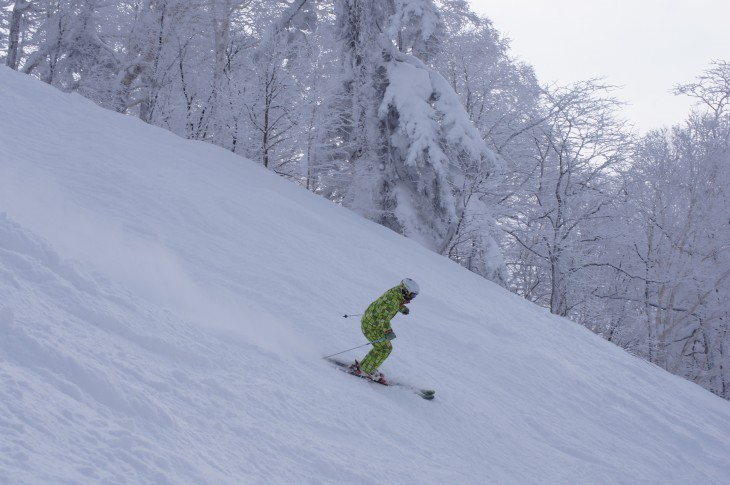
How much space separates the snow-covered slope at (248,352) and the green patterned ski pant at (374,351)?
0.33m

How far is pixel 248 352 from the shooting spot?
614 cm

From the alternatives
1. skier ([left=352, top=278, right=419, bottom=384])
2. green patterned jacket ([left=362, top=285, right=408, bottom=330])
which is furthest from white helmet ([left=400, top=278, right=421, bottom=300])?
green patterned jacket ([left=362, top=285, right=408, bottom=330])

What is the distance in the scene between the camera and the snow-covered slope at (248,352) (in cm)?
386

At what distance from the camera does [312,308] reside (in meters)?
8.62

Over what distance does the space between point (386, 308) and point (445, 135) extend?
891cm

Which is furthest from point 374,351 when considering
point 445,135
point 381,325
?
point 445,135

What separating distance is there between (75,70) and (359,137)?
530 inches

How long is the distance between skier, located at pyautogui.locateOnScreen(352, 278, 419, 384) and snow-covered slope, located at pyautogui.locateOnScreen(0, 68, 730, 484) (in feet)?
1.03

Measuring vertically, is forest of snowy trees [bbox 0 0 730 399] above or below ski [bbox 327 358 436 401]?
above

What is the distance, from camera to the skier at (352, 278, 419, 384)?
24.0 ft

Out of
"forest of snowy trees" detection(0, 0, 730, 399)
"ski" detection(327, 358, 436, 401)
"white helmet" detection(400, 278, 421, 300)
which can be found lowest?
"ski" detection(327, 358, 436, 401)

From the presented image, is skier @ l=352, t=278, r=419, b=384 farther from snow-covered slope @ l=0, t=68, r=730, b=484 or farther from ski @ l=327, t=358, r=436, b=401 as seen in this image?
snow-covered slope @ l=0, t=68, r=730, b=484

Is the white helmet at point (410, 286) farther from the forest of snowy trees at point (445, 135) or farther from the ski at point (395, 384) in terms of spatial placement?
the forest of snowy trees at point (445, 135)

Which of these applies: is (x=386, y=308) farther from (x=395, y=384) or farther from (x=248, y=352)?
(x=248, y=352)
